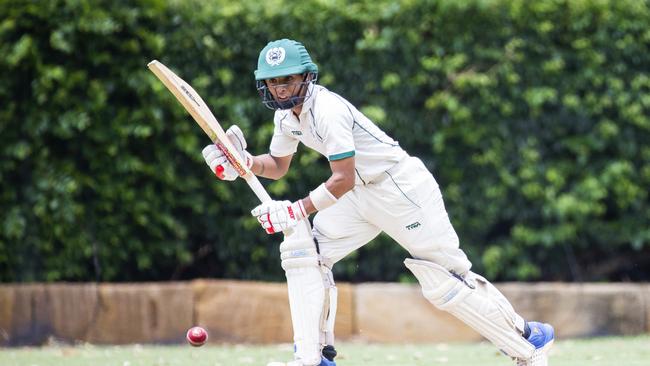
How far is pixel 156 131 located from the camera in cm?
779

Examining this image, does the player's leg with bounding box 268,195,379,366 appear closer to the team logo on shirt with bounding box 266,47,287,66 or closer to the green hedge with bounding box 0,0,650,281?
the team logo on shirt with bounding box 266,47,287,66

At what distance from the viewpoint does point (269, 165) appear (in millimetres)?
5406

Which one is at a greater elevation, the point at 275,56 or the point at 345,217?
the point at 275,56

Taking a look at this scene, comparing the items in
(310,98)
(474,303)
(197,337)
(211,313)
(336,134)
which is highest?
(310,98)

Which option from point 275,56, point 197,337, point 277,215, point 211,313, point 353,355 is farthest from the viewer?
point 211,313

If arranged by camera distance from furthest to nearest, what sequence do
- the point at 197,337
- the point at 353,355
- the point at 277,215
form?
1. the point at 353,355
2. the point at 197,337
3. the point at 277,215

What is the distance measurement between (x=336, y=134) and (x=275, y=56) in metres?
0.40

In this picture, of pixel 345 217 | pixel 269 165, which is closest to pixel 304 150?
pixel 269 165

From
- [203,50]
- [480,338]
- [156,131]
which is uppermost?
[203,50]

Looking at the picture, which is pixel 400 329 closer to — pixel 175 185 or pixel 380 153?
pixel 175 185

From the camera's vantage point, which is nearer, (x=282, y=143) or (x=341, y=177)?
(x=341, y=177)

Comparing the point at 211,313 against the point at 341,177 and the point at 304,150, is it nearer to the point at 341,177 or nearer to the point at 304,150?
the point at 304,150

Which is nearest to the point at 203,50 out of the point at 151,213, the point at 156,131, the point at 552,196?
the point at 156,131

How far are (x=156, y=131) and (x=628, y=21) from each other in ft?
10.3
